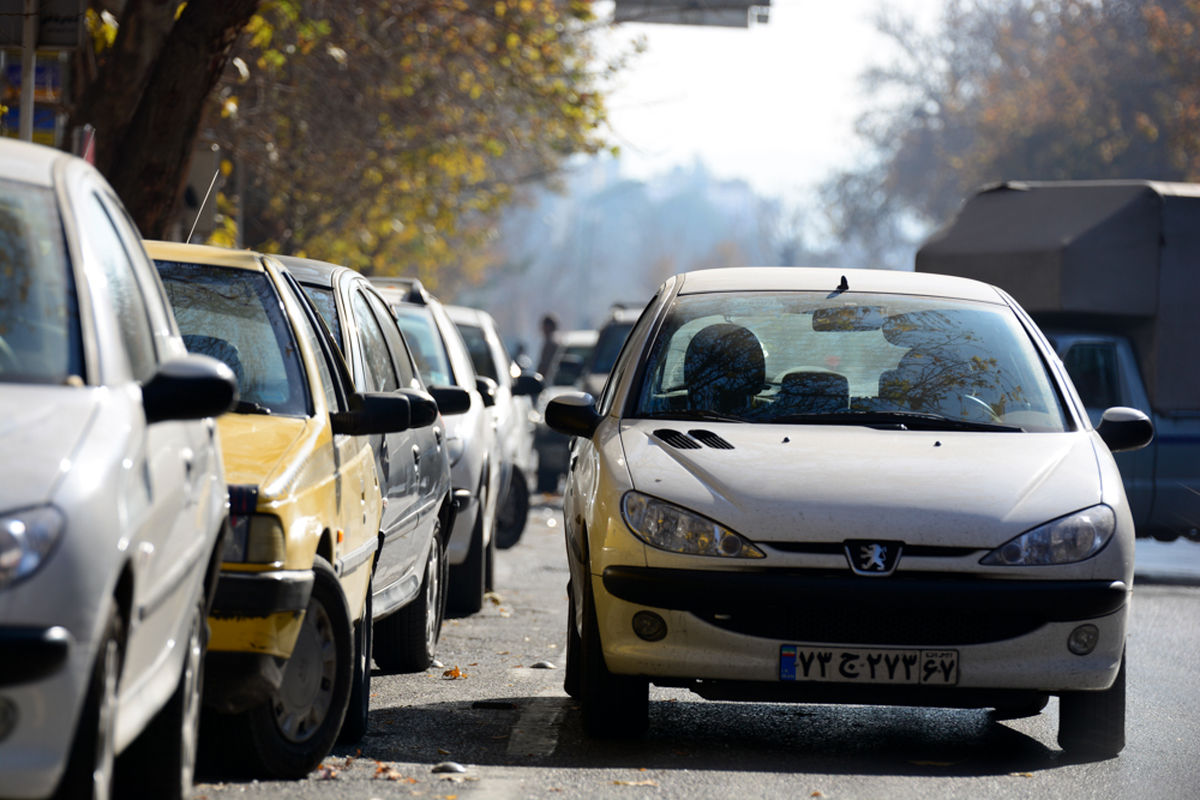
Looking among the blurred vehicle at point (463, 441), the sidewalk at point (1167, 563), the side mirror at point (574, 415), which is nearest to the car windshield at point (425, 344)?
the blurred vehicle at point (463, 441)

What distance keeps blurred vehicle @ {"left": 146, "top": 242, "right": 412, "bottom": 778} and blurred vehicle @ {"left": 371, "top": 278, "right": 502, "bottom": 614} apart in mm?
3131

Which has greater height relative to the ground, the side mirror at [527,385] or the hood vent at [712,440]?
the hood vent at [712,440]

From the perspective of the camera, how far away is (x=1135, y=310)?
15.0m

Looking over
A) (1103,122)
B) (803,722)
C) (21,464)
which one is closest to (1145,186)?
(803,722)

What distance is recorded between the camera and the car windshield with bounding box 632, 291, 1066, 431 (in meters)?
7.49

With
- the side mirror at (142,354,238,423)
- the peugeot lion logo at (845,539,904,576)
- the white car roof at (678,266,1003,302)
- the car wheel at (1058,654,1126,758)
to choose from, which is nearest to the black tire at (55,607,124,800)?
the side mirror at (142,354,238,423)

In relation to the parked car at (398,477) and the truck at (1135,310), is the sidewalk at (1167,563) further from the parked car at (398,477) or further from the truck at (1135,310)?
the parked car at (398,477)

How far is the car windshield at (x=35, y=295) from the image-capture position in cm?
439

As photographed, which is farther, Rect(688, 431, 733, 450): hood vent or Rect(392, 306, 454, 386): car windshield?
Rect(392, 306, 454, 386): car windshield

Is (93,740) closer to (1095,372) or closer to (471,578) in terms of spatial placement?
(471,578)

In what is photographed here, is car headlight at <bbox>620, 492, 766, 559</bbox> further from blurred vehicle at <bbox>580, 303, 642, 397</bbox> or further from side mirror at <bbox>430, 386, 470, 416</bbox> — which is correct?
blurred vehicle at <bbox>580, 303, 642, 397</bbox>

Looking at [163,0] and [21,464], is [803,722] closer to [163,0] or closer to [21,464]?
[21,464]

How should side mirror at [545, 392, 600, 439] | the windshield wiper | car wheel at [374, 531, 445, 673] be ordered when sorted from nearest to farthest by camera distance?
1. the windshield wiper
2. side mirror at [545, 392, 600, 439]
3. car wheel at [374, 531, 445, 673]

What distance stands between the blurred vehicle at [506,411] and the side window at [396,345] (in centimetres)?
429
